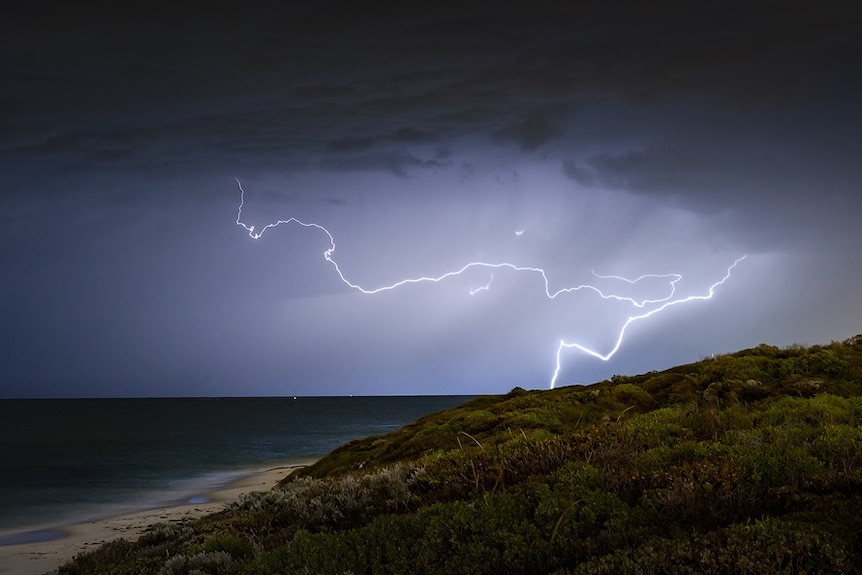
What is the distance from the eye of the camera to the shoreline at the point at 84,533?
2430cm

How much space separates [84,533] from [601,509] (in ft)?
107

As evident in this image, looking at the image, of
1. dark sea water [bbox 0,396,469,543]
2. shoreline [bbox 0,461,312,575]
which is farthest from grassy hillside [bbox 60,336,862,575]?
dark sea water [bbox 0,396,469,543]

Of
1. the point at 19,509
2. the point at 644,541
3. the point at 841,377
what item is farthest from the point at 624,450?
the point at 19,509

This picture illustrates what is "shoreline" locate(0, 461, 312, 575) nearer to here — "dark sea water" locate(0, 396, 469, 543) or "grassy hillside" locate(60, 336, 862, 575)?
"dark sea water" locate(0, 396, 469, 543)

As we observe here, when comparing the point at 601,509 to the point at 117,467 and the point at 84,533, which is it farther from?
the point at 117,467

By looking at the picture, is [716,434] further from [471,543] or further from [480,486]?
[471,543]

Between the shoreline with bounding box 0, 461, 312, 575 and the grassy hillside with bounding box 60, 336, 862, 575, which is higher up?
the grassy hillside with bounding box 60, 336, 862, 575

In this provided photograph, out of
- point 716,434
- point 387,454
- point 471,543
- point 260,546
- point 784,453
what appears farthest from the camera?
point 387,454

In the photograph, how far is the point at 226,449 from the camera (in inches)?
3238

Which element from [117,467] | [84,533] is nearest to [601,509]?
[84,533]

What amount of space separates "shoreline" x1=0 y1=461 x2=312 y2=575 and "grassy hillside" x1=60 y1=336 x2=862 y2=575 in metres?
17.7

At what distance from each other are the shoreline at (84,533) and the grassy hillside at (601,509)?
57.9 ft

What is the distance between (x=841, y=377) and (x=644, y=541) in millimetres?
12458

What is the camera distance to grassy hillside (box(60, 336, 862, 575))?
5.17 meters
